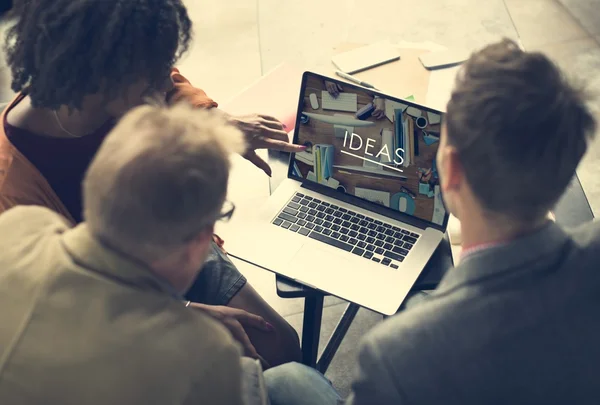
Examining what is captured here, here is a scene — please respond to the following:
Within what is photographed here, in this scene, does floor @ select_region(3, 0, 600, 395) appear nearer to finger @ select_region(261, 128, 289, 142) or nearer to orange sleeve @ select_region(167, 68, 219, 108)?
orange sleeve @ select_region(167, 68, 219, 108)

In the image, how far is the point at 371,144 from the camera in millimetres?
1405

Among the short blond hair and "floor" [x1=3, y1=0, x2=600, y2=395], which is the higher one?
the short blond hair

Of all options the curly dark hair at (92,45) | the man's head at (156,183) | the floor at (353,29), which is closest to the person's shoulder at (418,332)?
the man's head at (156,183)

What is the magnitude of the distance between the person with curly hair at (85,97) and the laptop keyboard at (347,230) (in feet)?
0.45

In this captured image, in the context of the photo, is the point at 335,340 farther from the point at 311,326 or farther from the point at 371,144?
the point at 371,144

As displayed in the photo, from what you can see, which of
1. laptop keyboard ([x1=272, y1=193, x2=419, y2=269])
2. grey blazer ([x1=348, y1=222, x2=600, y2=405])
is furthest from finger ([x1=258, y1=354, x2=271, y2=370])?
grey blazer ([x1=348, y1=222, x2=600, y2=405])

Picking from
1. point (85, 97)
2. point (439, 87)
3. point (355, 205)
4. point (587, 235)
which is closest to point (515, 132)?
point (587, 235)

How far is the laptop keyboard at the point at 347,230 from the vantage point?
4.52ft

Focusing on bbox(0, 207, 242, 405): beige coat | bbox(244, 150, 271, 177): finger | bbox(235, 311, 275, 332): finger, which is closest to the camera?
bbox(0, 207, 242, 405): beige coat

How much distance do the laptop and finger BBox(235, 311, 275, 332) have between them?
131 mm

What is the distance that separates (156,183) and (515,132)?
492 millimetres

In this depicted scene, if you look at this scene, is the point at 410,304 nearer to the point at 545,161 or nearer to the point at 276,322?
the point at 276,322

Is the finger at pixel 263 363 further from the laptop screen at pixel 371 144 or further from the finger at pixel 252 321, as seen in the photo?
the laptop screen at pixel 371 144

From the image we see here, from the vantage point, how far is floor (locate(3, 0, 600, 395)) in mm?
2988
